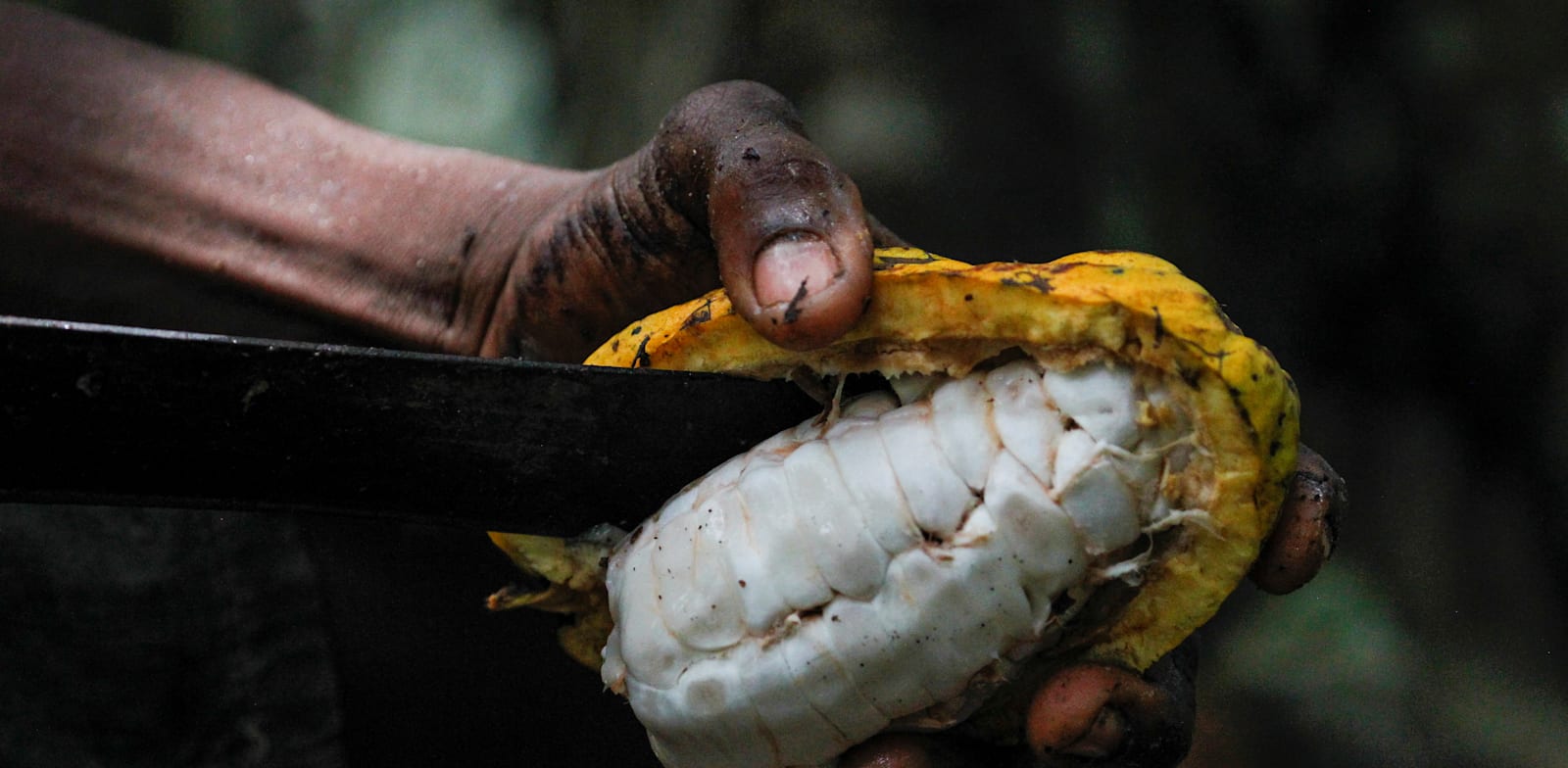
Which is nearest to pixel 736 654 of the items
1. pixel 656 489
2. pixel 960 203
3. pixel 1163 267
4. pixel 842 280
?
pixel 656 489

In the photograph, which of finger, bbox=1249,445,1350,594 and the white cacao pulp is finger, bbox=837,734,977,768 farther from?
finger, bbox=1249,445,1350,594

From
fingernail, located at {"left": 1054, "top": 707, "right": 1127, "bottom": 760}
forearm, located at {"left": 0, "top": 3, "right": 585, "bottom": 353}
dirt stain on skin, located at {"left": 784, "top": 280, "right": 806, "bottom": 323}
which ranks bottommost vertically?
forearm, located at {"left": 0, "top": 3, "right": 585, "bottom": 353}

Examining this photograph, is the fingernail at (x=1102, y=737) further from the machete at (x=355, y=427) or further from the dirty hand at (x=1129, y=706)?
the machete at (x=355, y=427)

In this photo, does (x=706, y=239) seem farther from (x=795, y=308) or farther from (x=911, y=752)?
(x=911, y=752)

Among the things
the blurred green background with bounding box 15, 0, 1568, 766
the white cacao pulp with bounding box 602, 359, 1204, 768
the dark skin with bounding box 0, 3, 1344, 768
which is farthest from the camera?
the blurred green background with bounding box 15, 0, 1568, 766

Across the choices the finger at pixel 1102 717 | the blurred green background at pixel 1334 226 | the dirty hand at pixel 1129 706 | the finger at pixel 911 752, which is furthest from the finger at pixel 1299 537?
the blurred green background at pixel 1334 226

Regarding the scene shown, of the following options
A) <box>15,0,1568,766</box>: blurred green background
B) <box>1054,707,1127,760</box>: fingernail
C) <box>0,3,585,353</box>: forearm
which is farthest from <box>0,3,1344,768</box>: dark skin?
<box>15,0,1568,766</box>: blurred green background

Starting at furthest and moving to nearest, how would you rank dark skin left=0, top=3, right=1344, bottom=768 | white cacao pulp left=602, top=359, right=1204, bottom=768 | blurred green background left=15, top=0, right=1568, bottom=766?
blurred green background left=15, top=0, right=1568, bottom=766
dark skin left=0, top=3, right=1344, bottom=768
white cacao pulp left=602, top=359, right=1204, bottom=768

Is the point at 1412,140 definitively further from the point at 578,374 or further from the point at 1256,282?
the point at 578,374
